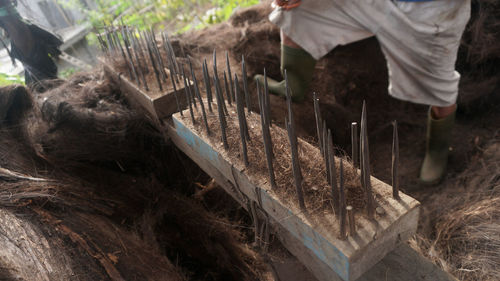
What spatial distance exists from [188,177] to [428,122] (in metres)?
1.63

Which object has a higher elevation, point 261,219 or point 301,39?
point 301,39

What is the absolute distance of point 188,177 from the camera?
2141 mm

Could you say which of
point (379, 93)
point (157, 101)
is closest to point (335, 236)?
point (157, 101)

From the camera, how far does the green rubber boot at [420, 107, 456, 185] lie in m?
2.22

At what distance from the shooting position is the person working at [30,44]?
8.29 ft

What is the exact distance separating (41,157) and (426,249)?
1950 mm

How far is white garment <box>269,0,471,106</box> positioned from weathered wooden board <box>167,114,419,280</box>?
108cm

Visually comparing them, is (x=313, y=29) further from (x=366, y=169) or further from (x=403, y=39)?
(x=366, y=169)

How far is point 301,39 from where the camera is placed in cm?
211

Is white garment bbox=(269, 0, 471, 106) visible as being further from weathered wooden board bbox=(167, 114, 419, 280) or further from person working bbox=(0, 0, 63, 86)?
person working bbox=(0, 0, 63, 86)

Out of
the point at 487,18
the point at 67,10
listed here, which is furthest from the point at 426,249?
the point at 67,10

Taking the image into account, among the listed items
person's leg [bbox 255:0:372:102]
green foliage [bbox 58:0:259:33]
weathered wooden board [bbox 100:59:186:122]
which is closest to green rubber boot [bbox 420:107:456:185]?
person's leg [bbox 255:0:372:102]

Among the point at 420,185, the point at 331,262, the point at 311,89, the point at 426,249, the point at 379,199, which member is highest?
the point at 379,199

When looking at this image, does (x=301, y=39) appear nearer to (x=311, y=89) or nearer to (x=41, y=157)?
(x=311, y=89)
